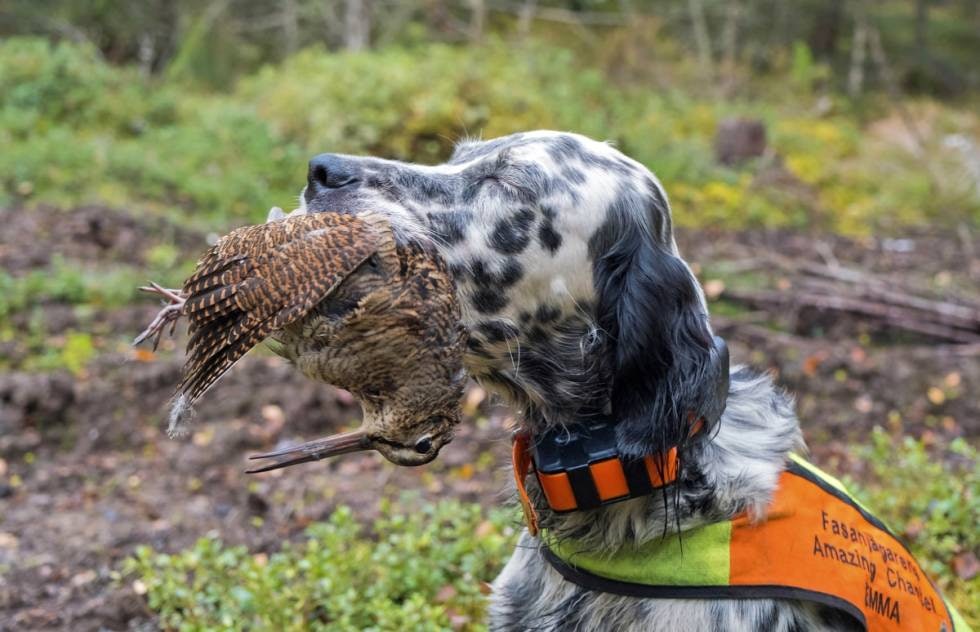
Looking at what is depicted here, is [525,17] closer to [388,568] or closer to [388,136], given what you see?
[388,136]

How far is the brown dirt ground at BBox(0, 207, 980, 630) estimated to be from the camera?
4355 mm

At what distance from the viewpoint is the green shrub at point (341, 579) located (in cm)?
350

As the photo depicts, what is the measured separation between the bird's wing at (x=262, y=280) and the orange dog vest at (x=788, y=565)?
3.51ft

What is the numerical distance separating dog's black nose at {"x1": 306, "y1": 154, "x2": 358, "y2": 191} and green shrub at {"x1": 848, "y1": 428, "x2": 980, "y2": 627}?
2977mm

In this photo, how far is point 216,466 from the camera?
540cm

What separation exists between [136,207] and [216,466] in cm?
532

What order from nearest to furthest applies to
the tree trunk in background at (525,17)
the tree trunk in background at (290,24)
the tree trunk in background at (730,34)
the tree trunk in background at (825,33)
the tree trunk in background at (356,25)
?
the tree trunk in background at (356,25) < the tree trunk in background at (525,17) < the tree trunk in background at (290,24) < the tree trunk in background at (730,34) < the tree trunk in background at (825,33)

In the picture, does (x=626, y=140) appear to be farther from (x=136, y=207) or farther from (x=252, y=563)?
(x=252, y=563)

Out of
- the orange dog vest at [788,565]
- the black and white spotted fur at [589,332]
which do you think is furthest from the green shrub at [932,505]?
the black and white spotted fur at [589,332]

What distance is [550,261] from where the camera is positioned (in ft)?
9.03

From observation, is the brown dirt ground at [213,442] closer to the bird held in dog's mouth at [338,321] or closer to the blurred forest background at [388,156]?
the blurred forest background at [388,156]

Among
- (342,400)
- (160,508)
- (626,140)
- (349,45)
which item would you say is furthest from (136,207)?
(349,45)

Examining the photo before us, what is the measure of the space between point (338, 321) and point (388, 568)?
6.01 ft

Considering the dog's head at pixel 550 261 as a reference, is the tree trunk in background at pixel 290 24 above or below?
below
